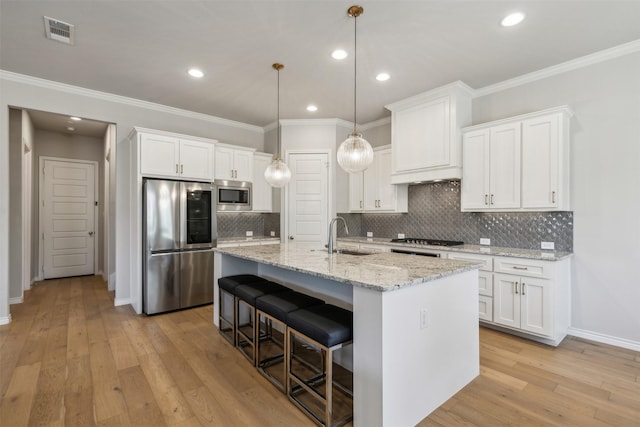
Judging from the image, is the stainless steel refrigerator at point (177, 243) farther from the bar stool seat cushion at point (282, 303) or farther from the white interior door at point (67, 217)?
the white interior door at point (67, 217)

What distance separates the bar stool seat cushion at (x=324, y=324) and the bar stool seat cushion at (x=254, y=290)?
57 cm

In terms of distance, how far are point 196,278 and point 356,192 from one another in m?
2.84

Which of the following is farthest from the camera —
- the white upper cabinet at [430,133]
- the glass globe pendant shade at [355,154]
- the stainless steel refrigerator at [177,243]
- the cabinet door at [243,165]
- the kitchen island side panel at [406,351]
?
Result: the cabinet door at [243,165]

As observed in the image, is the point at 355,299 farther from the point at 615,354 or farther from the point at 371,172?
the point at 371,172

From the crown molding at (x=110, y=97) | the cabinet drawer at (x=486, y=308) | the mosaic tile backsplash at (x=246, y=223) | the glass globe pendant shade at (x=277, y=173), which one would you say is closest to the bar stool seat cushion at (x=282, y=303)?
the glass globe pendant shade at (x=277, y=173)

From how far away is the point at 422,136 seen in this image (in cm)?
401

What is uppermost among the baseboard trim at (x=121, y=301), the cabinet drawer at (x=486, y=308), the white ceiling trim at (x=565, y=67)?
the white ceiling trim at (x=565, y=67)

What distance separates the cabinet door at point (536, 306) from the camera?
2.86 m

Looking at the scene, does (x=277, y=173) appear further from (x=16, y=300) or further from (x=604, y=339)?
(x=16, y=300)

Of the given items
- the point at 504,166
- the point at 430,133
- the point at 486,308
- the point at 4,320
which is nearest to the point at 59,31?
the point at 4,320

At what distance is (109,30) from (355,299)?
3.06 metres

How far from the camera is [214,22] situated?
2.55 metres

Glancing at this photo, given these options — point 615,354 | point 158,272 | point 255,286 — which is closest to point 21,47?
point 158,272

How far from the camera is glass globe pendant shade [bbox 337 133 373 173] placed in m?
2.68
